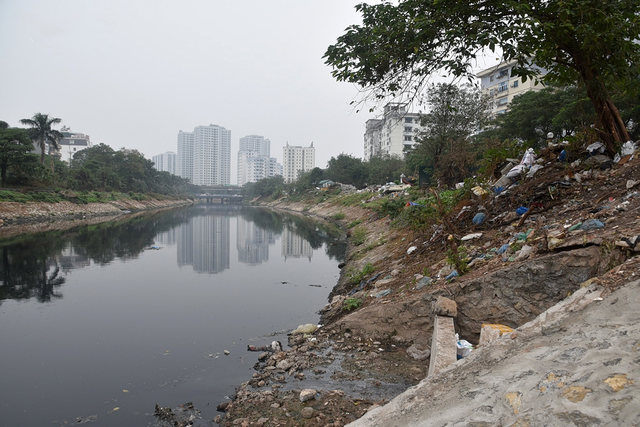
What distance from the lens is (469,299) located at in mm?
5254

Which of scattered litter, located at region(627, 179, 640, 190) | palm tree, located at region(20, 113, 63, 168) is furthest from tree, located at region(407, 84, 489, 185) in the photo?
palm tree, located at region(20, 113, 63, 168)

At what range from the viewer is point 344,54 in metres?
7.05

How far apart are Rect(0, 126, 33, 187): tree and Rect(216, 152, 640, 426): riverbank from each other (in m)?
34.5

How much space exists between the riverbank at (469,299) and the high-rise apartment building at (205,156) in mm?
159304

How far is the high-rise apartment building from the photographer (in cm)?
16012

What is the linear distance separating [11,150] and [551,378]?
39.5 metres

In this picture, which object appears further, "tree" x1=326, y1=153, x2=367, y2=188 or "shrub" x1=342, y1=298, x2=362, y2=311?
"tree" x1=326, y1=153, x2=367, y2=188

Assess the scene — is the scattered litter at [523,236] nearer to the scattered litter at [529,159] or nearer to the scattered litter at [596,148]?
the scattered litter at [596,148]

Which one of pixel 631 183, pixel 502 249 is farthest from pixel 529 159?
pixel 502 249

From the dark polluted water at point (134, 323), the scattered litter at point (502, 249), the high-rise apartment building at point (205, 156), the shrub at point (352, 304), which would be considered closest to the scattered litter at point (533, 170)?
the scattered litter at point (502, 249)

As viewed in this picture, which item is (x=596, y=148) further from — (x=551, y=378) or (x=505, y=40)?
(x=551, y=378)

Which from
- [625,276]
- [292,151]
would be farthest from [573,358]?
[292,151]

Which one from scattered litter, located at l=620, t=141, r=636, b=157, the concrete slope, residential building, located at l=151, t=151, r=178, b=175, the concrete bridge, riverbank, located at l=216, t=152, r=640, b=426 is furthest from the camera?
residential building, located at l=151, t=151, r=178, b=175

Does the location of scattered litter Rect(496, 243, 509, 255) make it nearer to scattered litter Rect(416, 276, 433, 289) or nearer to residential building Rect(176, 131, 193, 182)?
scattered litter Rect(416, 276, 433, 289)
